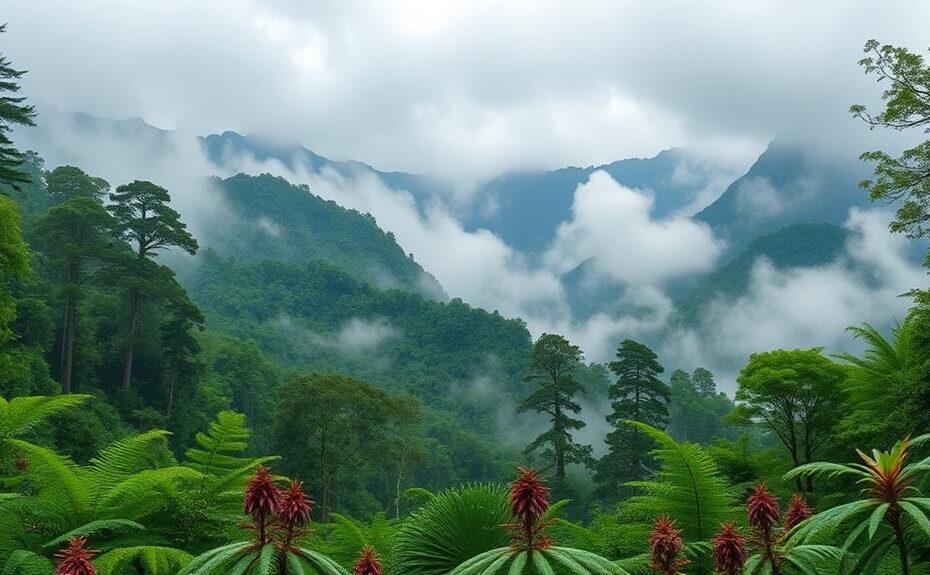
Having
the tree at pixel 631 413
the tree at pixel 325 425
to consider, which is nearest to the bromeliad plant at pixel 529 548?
the tree at pixel 325 425

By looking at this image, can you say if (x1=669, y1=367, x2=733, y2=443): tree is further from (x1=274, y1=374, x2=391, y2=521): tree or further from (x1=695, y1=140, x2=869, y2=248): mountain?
(x1=695, y1=140, x2=869, y2=248): mountain

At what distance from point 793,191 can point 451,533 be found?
197703mm

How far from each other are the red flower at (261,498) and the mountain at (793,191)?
7565 inches

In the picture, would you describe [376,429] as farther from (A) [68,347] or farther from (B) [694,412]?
(B) [694,412]

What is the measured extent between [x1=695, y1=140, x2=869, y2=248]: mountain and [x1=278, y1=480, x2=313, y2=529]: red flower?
192m

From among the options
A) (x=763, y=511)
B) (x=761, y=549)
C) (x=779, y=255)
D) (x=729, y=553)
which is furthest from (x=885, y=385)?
(x=779, y=255)

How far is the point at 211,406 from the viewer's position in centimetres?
4766

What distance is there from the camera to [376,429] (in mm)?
38250

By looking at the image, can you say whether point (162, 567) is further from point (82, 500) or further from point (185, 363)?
point (185, 363)

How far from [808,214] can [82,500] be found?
7821 inches

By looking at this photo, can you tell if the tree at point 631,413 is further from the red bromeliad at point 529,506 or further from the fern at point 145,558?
the red bromeliad at point 529,506

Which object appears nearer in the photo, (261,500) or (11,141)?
(261,500)

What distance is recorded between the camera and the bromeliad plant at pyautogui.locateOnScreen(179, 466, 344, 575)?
5641 millimetres

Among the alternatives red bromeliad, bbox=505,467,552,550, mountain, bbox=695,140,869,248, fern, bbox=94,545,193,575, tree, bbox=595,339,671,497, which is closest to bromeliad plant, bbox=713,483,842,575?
red bromeliad, bbox=505,467,552,550
